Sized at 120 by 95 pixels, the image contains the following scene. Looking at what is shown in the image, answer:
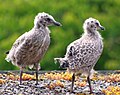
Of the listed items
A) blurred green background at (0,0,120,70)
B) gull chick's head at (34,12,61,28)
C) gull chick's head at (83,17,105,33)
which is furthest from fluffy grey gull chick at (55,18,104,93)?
blurred green background at (0,0,120,70)

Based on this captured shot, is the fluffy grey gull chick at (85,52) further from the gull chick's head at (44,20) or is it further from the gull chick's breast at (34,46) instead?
the gull chick's head at (44,20)

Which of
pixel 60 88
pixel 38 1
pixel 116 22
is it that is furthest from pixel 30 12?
pixel 60 88

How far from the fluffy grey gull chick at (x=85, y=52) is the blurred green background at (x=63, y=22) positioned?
19586 millimetres

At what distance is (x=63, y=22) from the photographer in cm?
3712

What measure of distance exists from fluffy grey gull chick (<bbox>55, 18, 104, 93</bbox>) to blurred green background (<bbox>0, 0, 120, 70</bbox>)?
19586 millimetres

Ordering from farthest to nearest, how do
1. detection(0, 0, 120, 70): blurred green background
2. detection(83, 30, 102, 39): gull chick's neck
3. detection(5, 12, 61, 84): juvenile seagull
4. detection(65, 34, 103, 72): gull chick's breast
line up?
detection(0, 0, 120, 70): blurred green background → detection(5, 12, 61, 84): juvenile seagull → detection(83, 30, 102, 39): gull chick's neck → detection(65, 34, 103, 72): gull chick's breast

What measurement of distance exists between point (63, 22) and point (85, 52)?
77.9ft

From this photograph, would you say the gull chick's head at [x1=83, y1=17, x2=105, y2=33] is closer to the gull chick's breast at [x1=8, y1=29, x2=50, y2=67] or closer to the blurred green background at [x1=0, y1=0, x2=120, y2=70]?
the gull chick's breast at [x1=8, y1=29, x2=50, y2=67]

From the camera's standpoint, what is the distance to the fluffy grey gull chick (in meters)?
13.4

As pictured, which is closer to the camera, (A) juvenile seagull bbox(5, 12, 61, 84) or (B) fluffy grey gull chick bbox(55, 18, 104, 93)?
(B) fluffy grey gull chick bbox(55, 18, 104, 93)

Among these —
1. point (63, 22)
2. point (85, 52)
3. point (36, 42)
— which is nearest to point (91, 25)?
point (85, 52)

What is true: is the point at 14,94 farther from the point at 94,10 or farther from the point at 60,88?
the point at 94,10

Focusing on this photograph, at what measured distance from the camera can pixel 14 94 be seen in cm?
1336

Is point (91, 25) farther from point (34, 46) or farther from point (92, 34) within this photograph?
point (34, 46)
